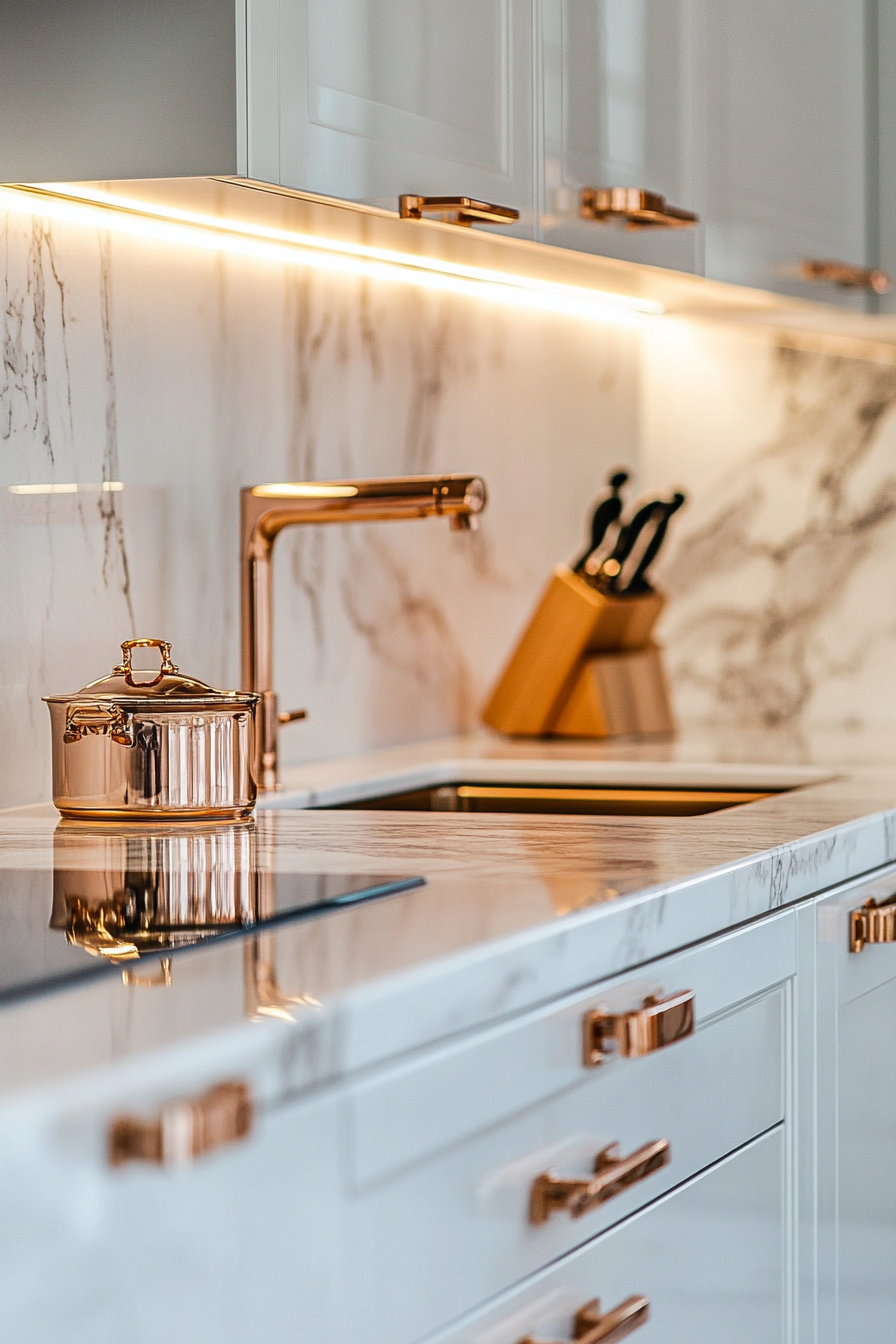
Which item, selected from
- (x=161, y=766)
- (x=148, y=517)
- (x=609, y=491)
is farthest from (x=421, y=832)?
(x=609, y=491)

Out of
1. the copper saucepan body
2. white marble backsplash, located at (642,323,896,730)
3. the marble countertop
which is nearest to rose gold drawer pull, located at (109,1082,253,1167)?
→ the marble countertop

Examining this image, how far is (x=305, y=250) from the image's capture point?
1870 millimetres

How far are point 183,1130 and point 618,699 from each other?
1.60m

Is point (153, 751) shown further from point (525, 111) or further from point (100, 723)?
point (525, 111)

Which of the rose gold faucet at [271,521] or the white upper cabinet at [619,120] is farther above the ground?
the white upper cabinet at [619,120]

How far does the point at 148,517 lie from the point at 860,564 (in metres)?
1.24

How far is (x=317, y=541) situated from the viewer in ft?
6.48

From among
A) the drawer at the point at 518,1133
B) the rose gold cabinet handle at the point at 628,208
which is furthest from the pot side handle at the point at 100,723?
the rose gold cabinet handle at the point at 628,208

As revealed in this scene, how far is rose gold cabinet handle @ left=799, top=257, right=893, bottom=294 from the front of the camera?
217 centimetres

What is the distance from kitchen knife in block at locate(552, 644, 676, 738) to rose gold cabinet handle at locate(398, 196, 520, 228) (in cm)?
79

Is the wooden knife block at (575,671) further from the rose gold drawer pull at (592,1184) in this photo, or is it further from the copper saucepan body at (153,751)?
→ the rose gold drawer pull at (592,1184)

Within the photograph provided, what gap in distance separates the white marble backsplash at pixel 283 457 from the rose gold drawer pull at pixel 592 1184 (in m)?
0.66

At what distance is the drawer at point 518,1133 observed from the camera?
0.85 metres

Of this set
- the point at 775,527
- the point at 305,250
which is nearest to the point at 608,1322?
the point at 305,250
